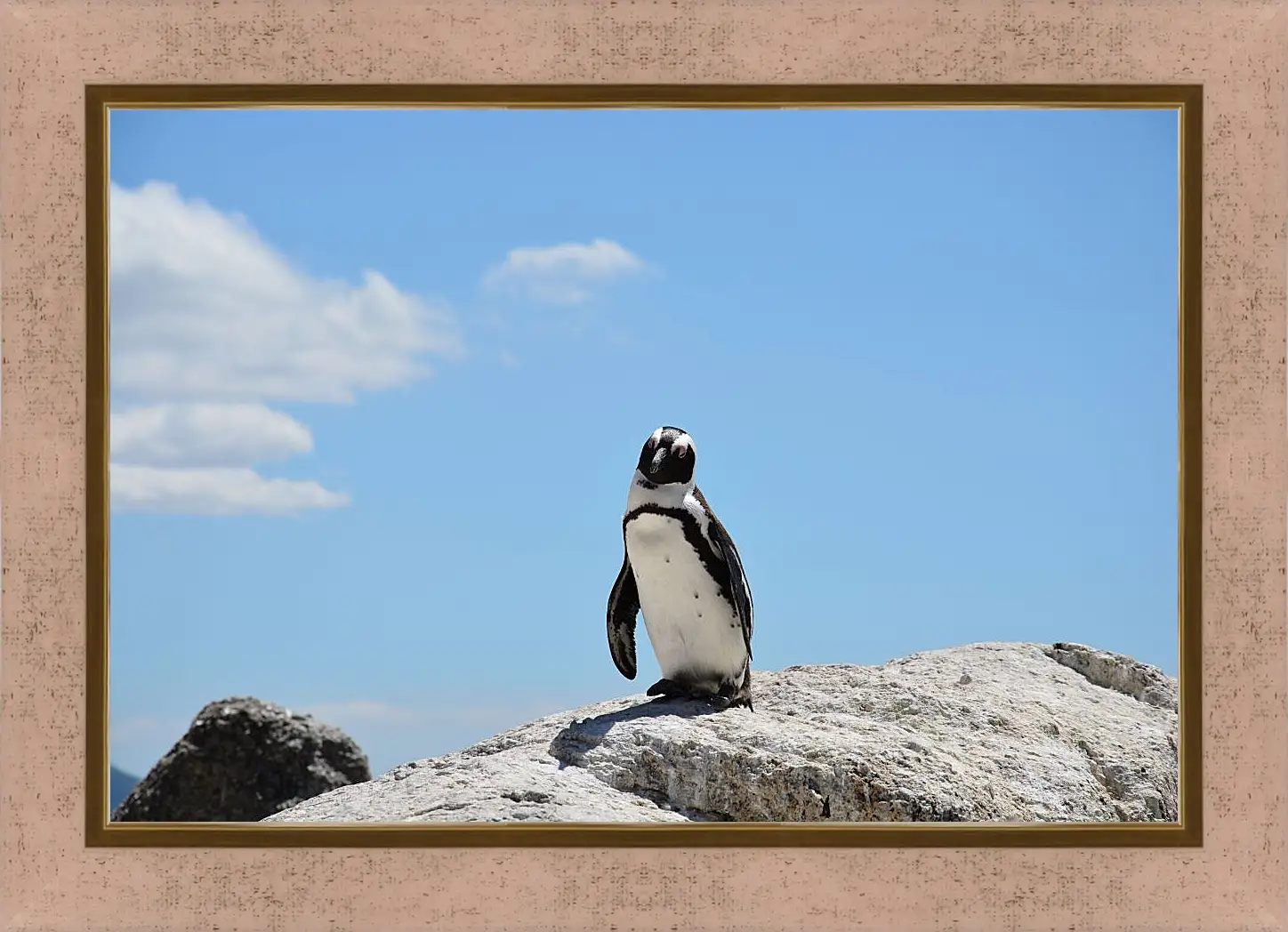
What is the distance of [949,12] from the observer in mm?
5109

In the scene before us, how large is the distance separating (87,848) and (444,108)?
9.97ft

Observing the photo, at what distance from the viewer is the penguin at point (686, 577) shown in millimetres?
6070

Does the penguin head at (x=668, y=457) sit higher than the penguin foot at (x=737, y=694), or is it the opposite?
the penguin head at (x=668, y=457)

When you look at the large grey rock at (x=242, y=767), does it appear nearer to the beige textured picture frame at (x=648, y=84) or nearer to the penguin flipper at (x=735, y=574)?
the penguin flipper at (x=735, y=574)

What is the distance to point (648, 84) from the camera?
5074 millimetres

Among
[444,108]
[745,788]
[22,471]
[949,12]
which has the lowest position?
[745,788]

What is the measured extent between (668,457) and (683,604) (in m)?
0.69

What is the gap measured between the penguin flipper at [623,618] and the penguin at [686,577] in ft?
0.90

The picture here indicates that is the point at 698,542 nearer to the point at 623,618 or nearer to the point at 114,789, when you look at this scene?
the point at 623,618

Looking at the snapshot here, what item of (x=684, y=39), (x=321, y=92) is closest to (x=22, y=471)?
(x=321, y=92)

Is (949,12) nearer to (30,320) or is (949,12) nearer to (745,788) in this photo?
(745,788)

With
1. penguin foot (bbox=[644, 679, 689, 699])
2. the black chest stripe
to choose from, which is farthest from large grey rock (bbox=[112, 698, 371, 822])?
the black chest stripe

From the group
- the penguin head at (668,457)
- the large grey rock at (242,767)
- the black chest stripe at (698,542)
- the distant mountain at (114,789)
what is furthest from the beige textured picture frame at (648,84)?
the large grey rock at (242,767)

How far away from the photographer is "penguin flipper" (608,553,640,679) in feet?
21.5
